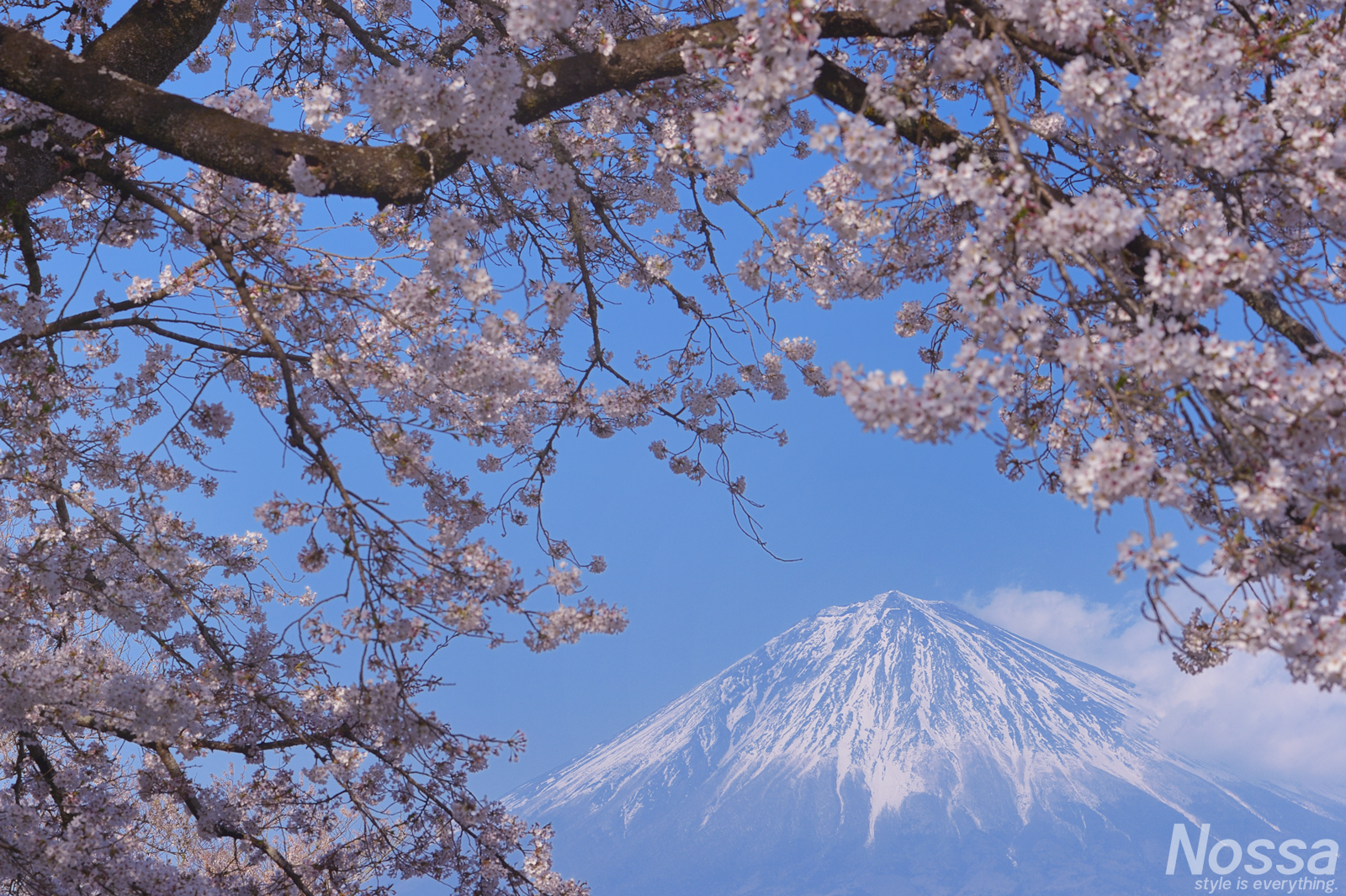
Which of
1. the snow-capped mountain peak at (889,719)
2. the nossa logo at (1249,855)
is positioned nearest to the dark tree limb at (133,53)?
the snow-capped mountain peak at (889,719)

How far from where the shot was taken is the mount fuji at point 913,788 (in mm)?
69250

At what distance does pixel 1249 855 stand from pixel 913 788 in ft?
109

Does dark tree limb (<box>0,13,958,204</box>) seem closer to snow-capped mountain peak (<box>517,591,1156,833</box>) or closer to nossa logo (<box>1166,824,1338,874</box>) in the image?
snow-capped mountain peak (<box>517,591,1156,833</box>)

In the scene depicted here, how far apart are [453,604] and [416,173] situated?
1.62m

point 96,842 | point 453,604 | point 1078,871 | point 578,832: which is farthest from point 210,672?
point 1078,871

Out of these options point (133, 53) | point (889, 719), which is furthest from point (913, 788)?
point (133, 53)

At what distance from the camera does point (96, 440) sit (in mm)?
4738

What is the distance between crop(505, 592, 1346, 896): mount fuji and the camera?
6925cm

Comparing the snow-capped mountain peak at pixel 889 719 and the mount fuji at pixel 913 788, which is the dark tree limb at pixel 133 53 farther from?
the mount fuji at pixel 913 788

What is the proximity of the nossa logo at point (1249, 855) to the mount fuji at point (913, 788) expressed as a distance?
353mm

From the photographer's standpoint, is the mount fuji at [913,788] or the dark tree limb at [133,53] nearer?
the dark tree limb at [133,53]

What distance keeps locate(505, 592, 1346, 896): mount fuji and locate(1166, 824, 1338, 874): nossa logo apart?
35cm

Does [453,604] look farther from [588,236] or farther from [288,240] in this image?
[588,236]

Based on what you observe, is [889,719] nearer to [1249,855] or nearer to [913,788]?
[913,788]
